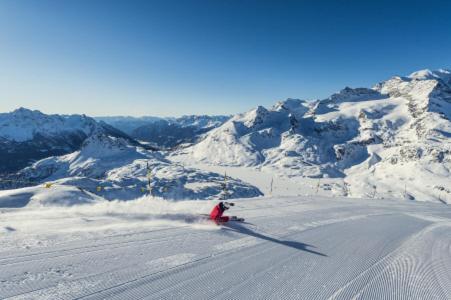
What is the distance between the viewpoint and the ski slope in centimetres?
750

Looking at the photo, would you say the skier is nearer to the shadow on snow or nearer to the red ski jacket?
the red ski jacket

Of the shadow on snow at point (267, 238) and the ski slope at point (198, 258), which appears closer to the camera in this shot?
the ski slope at point (198, 258)

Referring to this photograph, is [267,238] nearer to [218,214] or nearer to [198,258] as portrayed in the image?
[218,214]

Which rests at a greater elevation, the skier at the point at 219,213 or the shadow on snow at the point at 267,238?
the skier at the point at 219,213

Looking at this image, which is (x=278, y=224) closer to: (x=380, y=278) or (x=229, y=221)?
(x=229, y=221)

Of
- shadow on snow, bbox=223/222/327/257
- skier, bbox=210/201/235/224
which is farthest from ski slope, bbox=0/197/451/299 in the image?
skier, bbox=210/201/235/224

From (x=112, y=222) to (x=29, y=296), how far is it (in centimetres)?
618

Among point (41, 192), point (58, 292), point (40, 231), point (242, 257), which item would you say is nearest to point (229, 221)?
point (242, 257)

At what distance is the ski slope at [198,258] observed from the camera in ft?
24.6

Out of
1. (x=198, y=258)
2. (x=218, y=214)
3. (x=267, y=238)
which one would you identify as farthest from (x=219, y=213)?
(x=198, y=258)

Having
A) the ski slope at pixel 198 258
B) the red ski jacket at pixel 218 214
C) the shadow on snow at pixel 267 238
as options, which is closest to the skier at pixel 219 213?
the red ski jacket at pixel 218 214

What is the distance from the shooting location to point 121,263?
862cm

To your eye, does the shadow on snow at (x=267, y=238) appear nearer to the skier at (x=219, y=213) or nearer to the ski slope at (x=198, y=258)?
the ski slope at (x=198, y=258)

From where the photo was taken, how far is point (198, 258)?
979 cm
